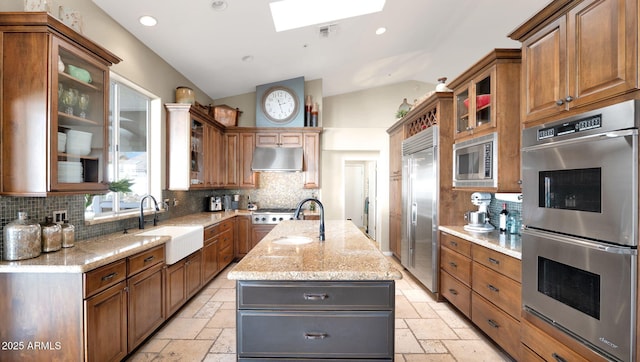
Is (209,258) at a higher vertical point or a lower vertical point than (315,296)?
lower

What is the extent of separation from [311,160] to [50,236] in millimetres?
3809

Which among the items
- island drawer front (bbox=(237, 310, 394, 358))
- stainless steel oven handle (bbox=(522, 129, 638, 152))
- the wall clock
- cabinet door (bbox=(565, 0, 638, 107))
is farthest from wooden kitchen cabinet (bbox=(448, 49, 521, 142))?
the wall clock

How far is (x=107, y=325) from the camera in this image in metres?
1.97

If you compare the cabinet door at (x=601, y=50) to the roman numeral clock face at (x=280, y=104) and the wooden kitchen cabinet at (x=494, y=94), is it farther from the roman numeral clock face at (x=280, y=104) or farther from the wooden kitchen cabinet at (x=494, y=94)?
the roman numeral clock face at (x=280, y=104)

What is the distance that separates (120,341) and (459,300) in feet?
9.85

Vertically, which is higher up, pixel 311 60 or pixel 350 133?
pixel 311 60

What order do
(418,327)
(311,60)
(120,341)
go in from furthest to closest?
(311,60) → (418,327) → (120,341)

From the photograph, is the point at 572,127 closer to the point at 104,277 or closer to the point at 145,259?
the point at 104,277

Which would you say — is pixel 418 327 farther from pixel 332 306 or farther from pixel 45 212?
pixel 45 212

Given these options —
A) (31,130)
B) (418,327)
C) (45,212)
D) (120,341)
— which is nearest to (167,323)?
(120,341)

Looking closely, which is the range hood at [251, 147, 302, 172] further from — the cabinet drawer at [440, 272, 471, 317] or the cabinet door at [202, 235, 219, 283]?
the cabinet drawer at [440, 272, 471, 317]

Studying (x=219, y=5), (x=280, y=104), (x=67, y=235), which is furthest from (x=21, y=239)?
(x=280, y=104)

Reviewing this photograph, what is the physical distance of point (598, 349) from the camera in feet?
4.78

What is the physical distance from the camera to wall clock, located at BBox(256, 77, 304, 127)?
5.31 meters
